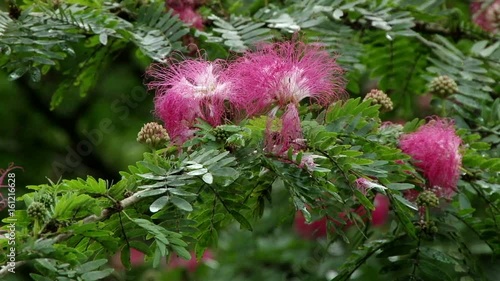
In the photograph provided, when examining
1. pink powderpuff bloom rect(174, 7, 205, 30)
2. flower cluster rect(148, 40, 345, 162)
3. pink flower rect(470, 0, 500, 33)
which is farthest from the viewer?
pink flower rect(470, 0, 500, 33)

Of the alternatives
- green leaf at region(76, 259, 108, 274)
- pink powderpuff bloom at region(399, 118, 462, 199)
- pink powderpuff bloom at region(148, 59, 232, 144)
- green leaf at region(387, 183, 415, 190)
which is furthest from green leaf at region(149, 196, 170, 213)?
pink powderpuff bloom at region(399, 118, 462, 199)

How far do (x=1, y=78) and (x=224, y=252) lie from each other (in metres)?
1.81

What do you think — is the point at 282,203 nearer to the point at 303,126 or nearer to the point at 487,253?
the point at 487,253

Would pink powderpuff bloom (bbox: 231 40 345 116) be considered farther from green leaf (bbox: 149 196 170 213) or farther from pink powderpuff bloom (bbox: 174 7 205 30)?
pink powderpuff bloom (bbox: 174 7 205 30)

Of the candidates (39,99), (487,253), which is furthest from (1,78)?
(487,253)

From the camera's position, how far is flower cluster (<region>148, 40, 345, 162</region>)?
237cm

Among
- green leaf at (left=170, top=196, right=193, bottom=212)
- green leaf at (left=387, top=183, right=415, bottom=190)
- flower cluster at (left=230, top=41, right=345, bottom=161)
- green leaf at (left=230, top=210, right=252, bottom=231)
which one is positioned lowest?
green leaf at (left=230, top=210, right=252, bottom=231)

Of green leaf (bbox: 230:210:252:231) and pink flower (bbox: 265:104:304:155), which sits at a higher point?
pink flower (bbox: 265:104:304:155)

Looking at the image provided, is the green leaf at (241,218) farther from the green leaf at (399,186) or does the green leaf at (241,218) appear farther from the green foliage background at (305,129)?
the green leaf at (399,186)

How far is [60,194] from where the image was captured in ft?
7.53

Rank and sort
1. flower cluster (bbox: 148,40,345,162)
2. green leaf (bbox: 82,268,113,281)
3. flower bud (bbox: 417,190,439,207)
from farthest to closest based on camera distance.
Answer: flower bud (bbox: 417,190,439,207)
flower cluster (bbox: 148,40,345,162)
green leaf (bbox: 82,268,113,281)

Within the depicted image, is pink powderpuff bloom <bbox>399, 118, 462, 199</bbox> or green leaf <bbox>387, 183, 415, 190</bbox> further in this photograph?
pink powderpuff bloom <bbox>399, 118, 462, 199</bbox>

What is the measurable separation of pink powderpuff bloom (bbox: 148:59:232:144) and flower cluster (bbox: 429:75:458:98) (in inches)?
38.7

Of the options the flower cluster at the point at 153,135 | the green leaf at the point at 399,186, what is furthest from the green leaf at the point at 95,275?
the green leaf at the point at 399,186
